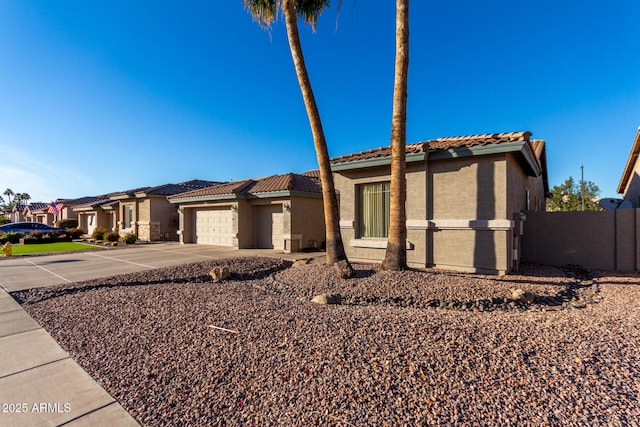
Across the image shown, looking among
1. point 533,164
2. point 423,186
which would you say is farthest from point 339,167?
point 533,164

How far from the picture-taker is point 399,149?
798 centimetres

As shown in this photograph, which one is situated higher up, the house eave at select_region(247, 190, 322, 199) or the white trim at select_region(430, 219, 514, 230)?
the house eave at select_region(247, 190, 322, 199)

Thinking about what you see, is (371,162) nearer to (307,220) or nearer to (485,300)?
(485,300)

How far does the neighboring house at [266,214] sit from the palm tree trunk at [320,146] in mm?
5801

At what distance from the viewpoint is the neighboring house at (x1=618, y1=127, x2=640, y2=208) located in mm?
16375

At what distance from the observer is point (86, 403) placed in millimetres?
3131

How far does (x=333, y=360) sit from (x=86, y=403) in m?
2.66

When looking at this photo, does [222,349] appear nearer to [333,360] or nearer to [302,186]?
[333,360]

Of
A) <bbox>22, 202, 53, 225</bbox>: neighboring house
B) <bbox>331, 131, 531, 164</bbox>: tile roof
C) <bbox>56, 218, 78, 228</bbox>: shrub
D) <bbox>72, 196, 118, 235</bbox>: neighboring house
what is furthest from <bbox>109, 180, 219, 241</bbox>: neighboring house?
<bbox>22, 202, 53, 225</bbox>: neighboring house

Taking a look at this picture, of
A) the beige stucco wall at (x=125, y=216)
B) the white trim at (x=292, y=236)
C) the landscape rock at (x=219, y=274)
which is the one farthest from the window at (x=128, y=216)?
the landscape rock at (x=219, y=274)

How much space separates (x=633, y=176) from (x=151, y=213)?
3162 cm

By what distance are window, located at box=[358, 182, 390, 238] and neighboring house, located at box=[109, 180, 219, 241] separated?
18.0 meters

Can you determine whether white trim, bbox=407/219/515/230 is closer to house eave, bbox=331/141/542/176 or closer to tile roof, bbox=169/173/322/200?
house eave, bbox=331/141/542/176

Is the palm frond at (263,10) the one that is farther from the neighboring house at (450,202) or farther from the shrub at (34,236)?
the shrub at (34,236)
